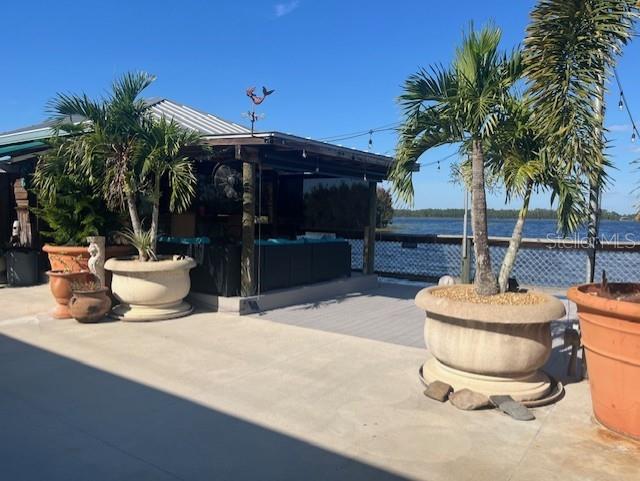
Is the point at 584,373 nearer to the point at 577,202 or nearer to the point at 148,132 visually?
the point at 577,202

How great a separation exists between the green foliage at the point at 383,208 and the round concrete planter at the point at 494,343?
19.4ft

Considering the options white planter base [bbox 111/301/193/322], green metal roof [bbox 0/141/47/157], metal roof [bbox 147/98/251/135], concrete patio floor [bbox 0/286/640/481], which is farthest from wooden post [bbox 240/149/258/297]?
green metal roof [bbox 0/141/47/157]

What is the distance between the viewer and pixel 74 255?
652 cm

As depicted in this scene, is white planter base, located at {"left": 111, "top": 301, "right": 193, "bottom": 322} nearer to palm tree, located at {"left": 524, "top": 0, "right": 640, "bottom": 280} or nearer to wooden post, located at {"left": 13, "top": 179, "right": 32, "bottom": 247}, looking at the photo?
wooden post, located at {"left": 13, "top": 179, "right": 32, "bottom": 247}

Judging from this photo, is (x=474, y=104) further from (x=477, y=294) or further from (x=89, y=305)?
(x=89, y=305)

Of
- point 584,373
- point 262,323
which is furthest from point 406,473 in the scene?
point 262,323

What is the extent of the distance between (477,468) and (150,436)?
6.32ft

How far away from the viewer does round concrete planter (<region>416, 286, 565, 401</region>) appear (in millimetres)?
3330

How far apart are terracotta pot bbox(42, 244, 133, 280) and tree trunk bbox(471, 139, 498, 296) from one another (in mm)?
4951

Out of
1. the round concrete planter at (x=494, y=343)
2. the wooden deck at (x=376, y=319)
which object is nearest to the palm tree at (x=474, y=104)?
the round concrete planter at (x=494, y=343)

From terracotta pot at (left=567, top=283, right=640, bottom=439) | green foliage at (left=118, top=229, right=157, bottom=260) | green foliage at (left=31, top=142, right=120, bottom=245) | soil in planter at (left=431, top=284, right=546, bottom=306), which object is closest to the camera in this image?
terracotta pot at (left=567, top=283, right=640, bottom=439)

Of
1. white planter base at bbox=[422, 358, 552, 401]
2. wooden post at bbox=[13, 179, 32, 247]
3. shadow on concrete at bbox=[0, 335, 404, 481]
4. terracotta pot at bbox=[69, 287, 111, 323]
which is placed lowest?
shadow on concrete at bbox=[0, 335, 404, 481]

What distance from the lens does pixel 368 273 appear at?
903 centimetres

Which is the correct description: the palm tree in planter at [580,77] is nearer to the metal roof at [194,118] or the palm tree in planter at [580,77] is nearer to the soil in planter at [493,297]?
the soil in planter at [493,297]
